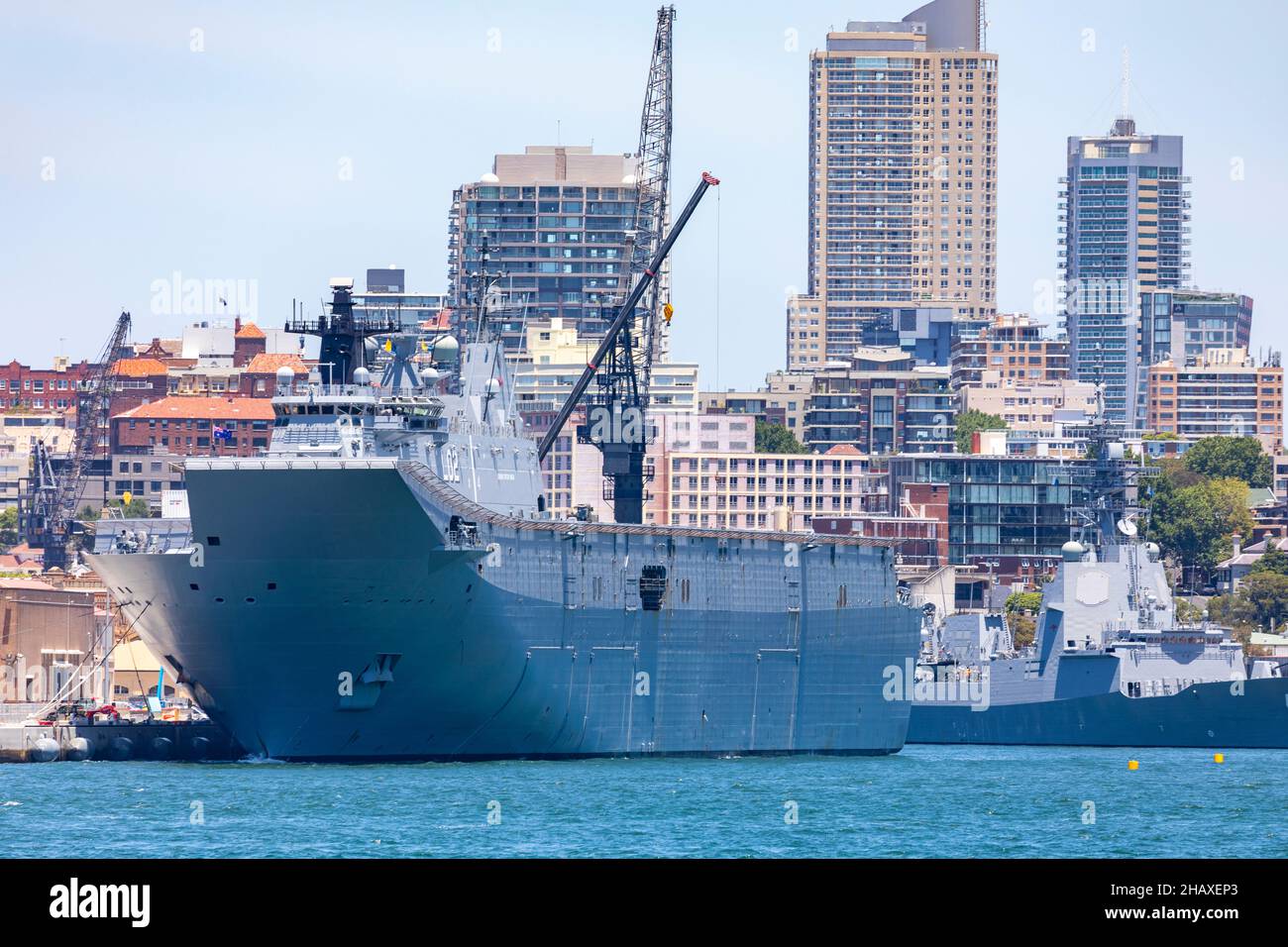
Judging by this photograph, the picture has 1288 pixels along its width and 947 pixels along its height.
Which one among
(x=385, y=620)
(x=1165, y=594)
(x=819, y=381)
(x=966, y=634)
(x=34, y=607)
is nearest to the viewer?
(x=385, y=620)

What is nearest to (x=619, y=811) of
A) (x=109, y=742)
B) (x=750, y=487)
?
(x=109, y=742)

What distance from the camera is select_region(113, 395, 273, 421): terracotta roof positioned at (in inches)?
5674

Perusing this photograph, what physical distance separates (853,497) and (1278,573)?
114 feet

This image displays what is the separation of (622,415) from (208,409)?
63628 mm

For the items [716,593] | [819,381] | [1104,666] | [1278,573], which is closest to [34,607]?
[716,593]

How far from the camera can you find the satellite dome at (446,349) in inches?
2445

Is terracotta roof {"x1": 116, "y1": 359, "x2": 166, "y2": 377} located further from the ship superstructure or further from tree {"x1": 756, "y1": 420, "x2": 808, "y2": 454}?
the ship superstructure

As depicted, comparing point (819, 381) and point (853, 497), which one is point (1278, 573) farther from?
point (819, 381)

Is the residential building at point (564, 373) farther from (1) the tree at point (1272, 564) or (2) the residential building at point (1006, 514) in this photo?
(1) the tree at point (1272, 564)

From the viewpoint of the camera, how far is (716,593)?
224 feet

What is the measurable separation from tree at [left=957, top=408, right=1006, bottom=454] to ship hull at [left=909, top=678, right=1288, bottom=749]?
98.1 metres

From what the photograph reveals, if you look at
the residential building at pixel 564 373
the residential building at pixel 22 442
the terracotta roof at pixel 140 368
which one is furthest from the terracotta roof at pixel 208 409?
the residential building at pixel 564 373

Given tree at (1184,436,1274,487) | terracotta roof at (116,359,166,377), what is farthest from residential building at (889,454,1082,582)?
terracotta roof at (116,359,166,377)
